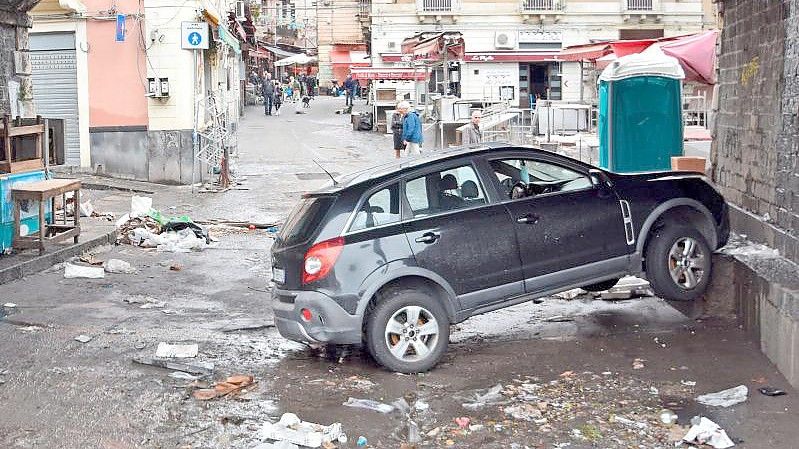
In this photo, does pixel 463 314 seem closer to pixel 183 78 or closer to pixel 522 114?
pixel 183 78

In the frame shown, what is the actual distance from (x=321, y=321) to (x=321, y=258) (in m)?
0.48

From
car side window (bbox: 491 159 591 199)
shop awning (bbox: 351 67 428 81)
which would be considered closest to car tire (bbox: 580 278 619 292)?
car side window (bbox: 491 159 591 199)

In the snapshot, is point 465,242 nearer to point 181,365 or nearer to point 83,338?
point 181,365

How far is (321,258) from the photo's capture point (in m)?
7.67

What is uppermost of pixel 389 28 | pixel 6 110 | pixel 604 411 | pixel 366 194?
pixel 389 28

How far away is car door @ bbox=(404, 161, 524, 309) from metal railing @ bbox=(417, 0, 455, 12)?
3981 centimetres

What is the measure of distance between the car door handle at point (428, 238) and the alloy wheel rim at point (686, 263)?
2280 millimetres

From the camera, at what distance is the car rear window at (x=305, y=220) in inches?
310

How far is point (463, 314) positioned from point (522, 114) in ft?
62.0

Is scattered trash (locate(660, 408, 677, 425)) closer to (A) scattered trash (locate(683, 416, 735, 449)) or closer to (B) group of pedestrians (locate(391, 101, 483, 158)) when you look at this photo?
(A) scattered trash (locate(683, 416, 735, 449))

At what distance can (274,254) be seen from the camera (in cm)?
821

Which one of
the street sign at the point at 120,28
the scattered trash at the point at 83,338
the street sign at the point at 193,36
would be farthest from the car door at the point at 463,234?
the street sign at the point at 120,28

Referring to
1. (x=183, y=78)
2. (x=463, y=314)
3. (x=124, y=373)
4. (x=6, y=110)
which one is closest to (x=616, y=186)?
(x=463, y=314)

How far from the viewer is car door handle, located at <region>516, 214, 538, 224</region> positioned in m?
8.22
